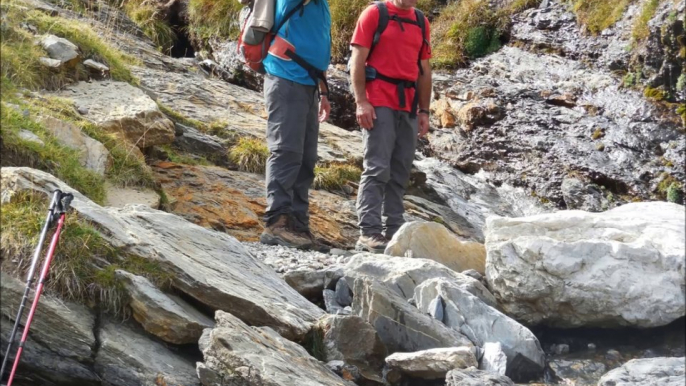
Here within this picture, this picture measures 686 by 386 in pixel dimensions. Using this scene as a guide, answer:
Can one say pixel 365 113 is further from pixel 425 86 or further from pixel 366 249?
pixel 366 249

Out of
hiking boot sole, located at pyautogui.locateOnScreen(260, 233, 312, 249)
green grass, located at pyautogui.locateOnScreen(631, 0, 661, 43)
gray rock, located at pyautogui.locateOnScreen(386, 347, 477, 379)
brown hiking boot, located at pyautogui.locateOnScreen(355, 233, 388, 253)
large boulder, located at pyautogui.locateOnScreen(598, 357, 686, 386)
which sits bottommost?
hiking boot sole, located at pyautogui.locateOnScreen(260, 233, 312, 249)

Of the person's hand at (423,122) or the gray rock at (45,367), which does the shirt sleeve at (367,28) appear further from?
the gray rock at (45,367)

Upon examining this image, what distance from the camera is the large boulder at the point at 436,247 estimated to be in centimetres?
711

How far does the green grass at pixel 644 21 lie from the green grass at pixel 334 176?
5.41 m

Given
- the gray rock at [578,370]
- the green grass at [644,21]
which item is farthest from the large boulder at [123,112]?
the green grass at [644,21]

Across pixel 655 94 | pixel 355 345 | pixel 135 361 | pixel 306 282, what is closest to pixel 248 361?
pixel 135 361

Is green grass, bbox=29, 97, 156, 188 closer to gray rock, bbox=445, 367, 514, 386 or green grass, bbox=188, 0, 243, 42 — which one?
gray rock, bbox=445, 367, 514, 386

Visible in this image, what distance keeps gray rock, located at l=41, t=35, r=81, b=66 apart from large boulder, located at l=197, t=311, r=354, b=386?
18.0ft

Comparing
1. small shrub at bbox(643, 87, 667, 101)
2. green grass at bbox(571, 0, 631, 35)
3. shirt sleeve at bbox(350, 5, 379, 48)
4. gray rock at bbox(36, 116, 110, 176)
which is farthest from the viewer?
green grass at bbox(571, 0, 631, 35)

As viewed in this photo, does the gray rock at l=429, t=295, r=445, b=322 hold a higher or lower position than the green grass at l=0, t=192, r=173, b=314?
lower

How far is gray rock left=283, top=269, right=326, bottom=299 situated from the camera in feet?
20.4

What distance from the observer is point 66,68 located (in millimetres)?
9000

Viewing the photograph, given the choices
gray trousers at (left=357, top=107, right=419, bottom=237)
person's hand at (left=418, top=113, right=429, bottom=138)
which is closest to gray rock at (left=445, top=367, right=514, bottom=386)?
gray trousers at (left=357, top=107, right=419, bottom=237)

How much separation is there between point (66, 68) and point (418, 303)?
5464 mm
